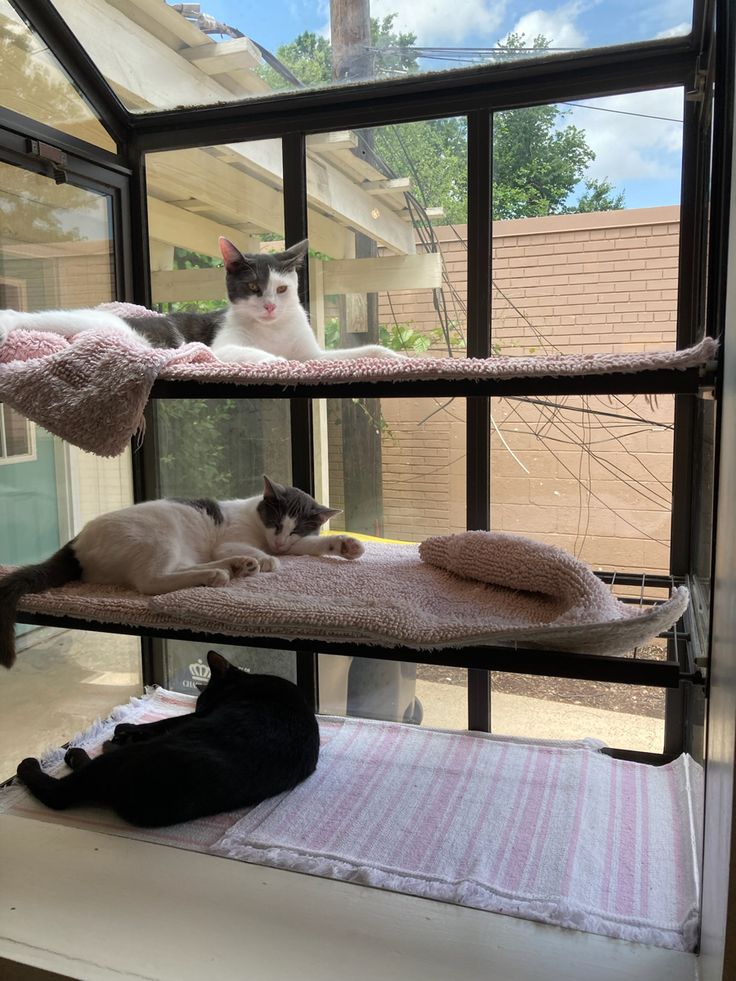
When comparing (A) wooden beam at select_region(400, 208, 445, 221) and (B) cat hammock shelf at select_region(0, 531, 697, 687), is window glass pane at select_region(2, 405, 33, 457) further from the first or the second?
(A) wooden beam at select_region(400, 208, 445, 221)

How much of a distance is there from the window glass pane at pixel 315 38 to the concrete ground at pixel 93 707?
1.38m

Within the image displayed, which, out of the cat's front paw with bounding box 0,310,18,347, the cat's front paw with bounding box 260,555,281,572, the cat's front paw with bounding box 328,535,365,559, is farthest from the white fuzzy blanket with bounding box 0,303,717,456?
the cat's front paw with bounding box 328,535,365,559

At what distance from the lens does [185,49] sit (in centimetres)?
177

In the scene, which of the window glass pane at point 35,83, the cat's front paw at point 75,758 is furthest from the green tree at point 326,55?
the cat's front paw at point 75,758

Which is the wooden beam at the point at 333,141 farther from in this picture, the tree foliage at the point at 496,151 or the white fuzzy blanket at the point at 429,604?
the white fuzzy blanket at the point at 429,604

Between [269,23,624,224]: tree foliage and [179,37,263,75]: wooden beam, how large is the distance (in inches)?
2.7

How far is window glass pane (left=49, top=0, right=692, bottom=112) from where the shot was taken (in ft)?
4.90

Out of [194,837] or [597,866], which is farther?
[194,837]

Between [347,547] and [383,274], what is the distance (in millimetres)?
692

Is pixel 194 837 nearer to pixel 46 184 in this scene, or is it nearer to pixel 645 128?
pixel 46 184

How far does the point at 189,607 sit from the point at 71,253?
1.13 meters

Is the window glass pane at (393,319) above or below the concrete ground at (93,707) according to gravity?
above

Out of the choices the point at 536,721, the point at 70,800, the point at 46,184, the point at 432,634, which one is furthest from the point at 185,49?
the point at 536,721

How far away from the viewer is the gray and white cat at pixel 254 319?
166cm
